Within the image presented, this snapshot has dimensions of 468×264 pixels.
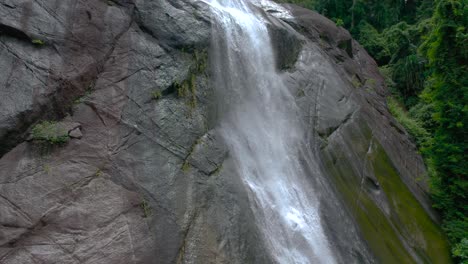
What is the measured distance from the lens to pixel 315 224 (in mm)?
11125

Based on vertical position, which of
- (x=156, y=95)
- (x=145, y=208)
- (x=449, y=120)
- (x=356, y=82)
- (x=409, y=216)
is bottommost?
(x=409, y=216)

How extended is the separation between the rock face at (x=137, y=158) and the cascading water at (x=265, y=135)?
485 mm

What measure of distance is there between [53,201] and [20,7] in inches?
183

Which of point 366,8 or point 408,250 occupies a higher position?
point 366,8

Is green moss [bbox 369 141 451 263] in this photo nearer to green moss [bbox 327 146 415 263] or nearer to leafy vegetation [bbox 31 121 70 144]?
green moss [bbox 327 146 415 263]

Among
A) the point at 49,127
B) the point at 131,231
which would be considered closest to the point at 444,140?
the point at 131,231

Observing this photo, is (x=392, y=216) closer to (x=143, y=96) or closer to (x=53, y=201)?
(x=143, y=96)

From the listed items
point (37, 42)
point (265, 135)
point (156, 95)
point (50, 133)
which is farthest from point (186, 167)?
point (37, 42)

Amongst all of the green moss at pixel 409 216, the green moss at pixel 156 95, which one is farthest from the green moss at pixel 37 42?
the green moss at pixel 409 216

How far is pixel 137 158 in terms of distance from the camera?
9.64 meters

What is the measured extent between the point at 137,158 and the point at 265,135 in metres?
4.23

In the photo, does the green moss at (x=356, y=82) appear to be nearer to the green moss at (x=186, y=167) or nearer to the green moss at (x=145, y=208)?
the green moss at (x=186, y=167)

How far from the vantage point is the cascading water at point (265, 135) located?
10.5 metres

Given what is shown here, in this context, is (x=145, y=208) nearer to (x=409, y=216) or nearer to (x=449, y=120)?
(x=409, y=216)
